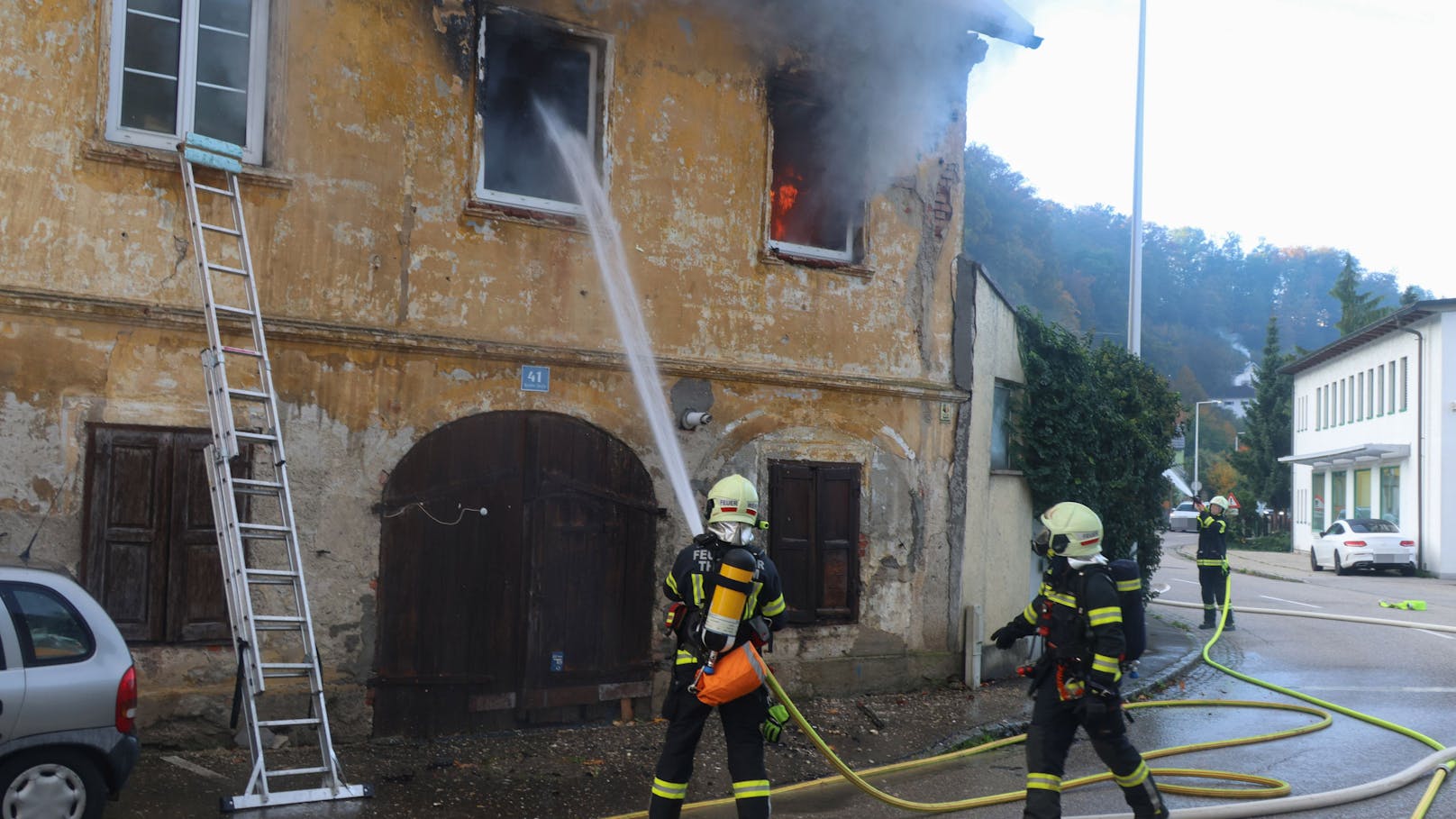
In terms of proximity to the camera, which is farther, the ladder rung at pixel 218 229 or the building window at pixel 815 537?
the building window at pixel 815 537

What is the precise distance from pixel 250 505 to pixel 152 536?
2.03 feet

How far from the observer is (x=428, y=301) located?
8617 mm

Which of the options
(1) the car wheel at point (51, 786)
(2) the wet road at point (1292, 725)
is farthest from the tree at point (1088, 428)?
(1) the car wheel at point (51, 786)

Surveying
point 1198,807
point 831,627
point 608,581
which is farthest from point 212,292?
point 1198,807

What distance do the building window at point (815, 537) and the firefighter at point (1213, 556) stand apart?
7487 mm

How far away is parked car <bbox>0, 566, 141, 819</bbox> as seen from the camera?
17.6ft

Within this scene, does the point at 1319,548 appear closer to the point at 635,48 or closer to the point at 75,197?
the point at 635,48

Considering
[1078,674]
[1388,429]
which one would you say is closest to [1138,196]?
[1078,674]

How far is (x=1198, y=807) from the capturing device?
7141 mm

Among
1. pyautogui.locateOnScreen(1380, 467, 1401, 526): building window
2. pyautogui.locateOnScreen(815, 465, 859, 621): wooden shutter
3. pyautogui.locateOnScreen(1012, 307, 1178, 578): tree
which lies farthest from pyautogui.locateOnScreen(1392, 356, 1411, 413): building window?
pyautogui.locateOnScreen(815, 465, 859, 621): wooden shutter

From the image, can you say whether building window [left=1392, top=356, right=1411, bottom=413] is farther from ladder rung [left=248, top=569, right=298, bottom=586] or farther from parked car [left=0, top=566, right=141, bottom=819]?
parked car [left=0, top=566, right=141, bottom=819]

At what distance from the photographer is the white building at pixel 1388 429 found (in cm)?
3234

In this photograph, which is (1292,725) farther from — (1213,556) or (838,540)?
(1213,556)

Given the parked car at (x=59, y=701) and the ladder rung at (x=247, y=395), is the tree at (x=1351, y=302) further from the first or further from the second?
the parked car at (x=59, y=701)
